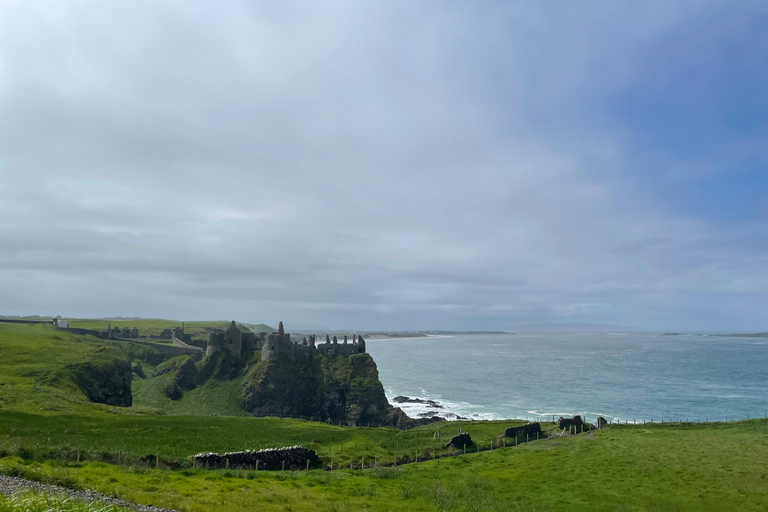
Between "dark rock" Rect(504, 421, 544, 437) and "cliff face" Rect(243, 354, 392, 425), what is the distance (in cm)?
4141

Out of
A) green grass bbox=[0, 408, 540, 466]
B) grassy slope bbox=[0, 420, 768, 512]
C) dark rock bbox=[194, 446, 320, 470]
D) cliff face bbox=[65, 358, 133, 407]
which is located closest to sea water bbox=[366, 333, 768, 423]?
green grass bbox=[0, 408, 540, 466]

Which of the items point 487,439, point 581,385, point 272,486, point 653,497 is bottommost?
point 581,385

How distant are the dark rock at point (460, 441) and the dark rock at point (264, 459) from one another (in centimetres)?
1837

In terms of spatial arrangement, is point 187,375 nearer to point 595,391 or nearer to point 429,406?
point 429,406

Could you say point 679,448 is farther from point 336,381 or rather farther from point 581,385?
point 581,385

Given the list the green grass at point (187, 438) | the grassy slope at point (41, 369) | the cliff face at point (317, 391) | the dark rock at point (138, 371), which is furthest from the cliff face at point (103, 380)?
the dark rock at point (138, 371)

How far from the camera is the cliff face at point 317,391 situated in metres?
90.3

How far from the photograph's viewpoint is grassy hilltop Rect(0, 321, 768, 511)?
2375 centimetres

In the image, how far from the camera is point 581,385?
146 m

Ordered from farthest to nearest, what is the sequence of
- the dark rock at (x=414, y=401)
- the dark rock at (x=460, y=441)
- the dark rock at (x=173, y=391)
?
the dark rock at (x=414, y=401), the dark rock at (x=173, y=391), the dark rock at (x=460, y=441)

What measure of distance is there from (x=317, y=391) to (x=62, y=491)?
81.8 metres

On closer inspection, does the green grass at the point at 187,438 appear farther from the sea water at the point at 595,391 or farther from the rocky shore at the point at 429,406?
the sea water at the point at 595,391

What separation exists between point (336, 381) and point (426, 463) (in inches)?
2449

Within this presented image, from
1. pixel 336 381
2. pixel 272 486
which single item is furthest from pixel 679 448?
pixel 336 381
